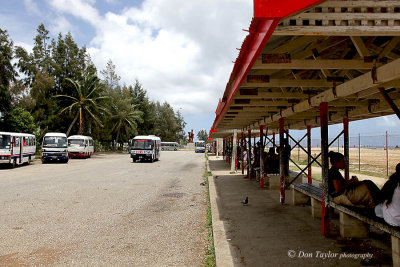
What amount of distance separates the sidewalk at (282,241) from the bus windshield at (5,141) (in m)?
16.2

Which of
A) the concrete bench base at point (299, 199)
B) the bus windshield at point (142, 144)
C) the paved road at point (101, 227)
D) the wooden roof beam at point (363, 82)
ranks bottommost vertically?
the paved road at point (101, 227)

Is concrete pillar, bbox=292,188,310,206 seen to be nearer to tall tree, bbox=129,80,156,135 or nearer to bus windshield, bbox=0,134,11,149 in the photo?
bus windshield, bbox=0,134,11,149

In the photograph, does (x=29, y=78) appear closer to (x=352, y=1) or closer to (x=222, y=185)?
(x=222, y=185)

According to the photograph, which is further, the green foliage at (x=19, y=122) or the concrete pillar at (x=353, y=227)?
the green foliage at (x=19, y=122)

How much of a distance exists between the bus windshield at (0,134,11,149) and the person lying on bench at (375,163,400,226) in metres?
20.2

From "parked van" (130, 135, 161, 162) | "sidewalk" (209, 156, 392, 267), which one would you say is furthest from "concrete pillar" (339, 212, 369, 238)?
"parked van" (130, 135, 161, 162)

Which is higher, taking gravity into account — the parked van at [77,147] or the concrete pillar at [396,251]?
the parked van at [77,147]

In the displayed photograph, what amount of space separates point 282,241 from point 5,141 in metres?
19.1

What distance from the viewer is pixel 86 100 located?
4041cm

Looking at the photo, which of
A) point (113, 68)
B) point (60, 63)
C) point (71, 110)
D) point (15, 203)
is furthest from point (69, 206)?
point (113, 68)

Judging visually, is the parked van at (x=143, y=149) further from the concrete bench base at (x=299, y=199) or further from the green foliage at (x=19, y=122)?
the concrete bench base at (x=299, y=199)

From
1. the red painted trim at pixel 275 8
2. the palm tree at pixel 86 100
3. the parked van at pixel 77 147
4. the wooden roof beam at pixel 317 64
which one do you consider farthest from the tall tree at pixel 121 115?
the red painted trim at pixel 275 8

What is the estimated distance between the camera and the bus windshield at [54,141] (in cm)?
2502

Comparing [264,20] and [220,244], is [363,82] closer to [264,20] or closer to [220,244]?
[264,20]
